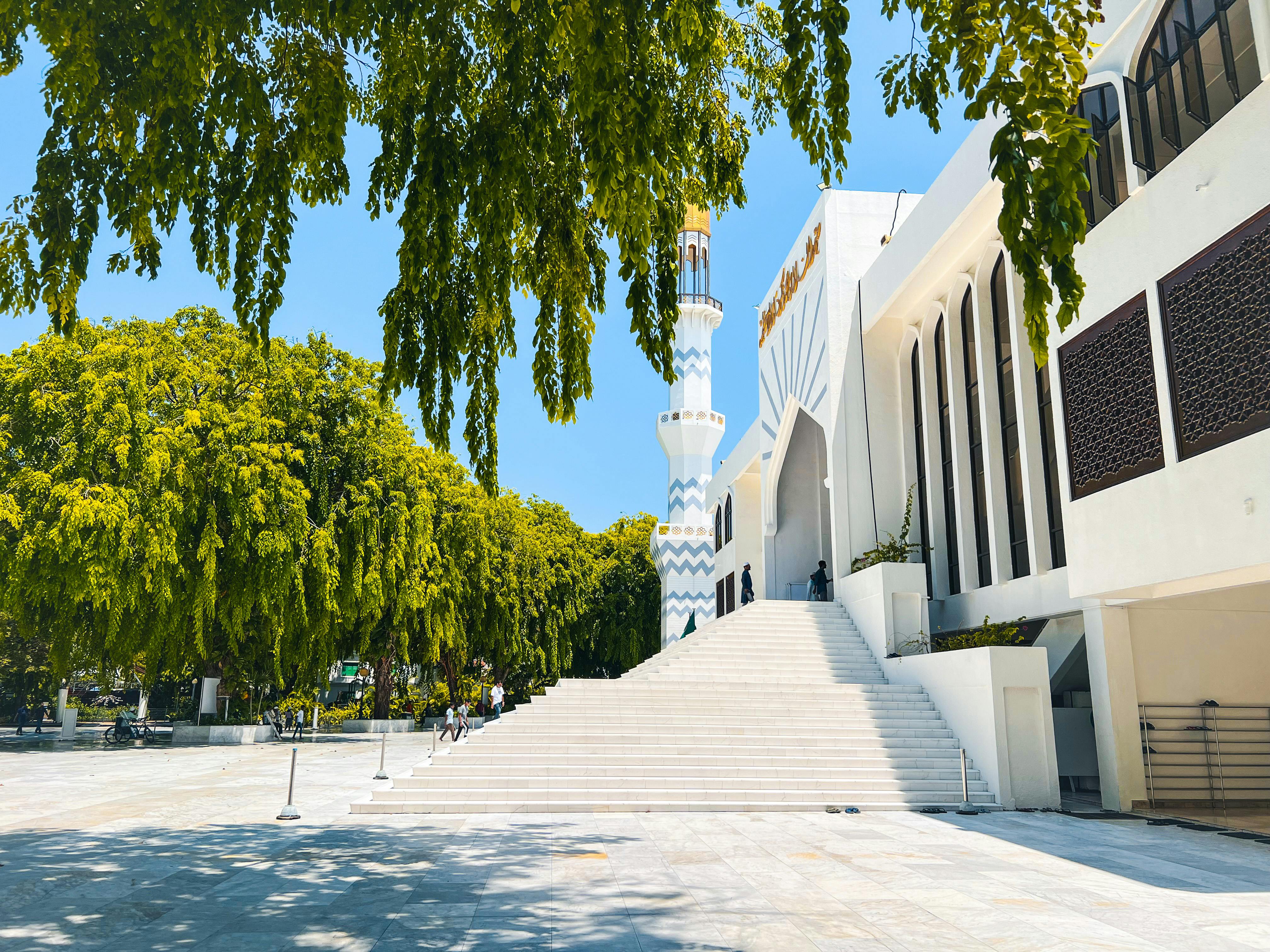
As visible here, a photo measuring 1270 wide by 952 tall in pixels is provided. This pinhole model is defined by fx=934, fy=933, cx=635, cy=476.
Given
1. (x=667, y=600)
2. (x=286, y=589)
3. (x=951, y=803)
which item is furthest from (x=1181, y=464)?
(x=667, y=600)

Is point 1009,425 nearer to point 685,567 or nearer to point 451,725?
point 451,725

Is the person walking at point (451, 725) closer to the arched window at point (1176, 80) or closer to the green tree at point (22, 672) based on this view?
the arched window at point (1176, 80)

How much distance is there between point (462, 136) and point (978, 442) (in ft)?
55.9

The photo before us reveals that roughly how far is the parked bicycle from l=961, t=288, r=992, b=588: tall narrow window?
71.6ft

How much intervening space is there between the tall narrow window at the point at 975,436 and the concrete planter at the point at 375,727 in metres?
17.3

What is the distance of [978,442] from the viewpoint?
20.0 m

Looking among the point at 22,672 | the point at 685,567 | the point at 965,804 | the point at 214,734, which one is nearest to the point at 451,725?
the point at 214,734

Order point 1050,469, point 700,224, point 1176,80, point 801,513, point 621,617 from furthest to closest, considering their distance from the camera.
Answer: point 700,224
point 621,617
point 801,513
point 1050,469
point 1176,80

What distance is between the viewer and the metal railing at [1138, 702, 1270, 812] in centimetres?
1321

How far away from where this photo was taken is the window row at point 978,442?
1719 centimetres

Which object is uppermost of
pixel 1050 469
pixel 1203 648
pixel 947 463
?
pixel 947 463

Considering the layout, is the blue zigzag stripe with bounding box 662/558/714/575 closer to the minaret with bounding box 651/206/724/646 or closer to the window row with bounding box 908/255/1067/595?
the minaret with bounding box 651/206/724/646

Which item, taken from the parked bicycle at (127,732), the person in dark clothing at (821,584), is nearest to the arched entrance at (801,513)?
the person in dark clothing at (821,584)

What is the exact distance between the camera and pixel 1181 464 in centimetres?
1041
